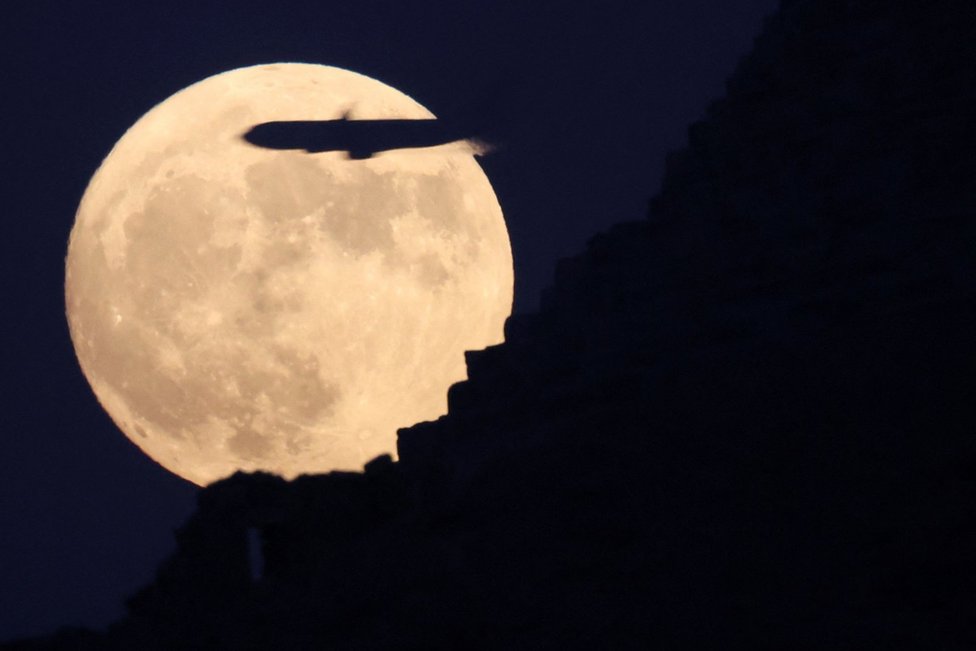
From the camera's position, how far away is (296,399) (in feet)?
42.9

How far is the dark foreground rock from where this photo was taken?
26.2 feet

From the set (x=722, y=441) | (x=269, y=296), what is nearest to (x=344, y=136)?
(x=269, y=296)

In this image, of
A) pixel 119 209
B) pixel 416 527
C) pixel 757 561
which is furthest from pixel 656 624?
pixel 119 209

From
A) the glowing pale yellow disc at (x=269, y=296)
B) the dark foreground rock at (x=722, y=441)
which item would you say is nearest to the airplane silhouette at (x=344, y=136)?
the glowing pale yellow disc at (x=269, y=296)

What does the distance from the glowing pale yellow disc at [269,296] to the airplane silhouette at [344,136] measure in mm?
149

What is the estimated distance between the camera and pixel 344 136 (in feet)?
45.9

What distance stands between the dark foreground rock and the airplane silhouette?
3.08 meters

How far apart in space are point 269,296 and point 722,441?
5273 mm

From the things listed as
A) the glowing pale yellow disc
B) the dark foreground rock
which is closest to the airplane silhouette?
the glowing pale yellow disc

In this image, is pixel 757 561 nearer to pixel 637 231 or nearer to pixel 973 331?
pixel 973 331

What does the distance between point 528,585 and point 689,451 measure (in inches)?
72.2

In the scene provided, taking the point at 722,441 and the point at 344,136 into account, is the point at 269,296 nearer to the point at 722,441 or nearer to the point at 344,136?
the point at 344,136

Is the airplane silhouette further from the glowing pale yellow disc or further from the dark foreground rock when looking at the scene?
the dark foreground rock

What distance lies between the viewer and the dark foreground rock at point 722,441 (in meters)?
7.99
